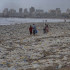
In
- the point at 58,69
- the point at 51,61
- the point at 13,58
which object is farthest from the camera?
the point at 13,58

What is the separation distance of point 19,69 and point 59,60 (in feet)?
6.53

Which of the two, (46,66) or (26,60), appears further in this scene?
(26,60)

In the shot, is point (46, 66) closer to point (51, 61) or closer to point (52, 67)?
point (52, 67)

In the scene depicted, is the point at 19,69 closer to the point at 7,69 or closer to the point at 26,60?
the point at 7,69

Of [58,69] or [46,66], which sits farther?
[46,66]

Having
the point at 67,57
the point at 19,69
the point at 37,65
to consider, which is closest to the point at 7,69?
the point at 19,69

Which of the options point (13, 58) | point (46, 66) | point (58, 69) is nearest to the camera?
point (58, 69)

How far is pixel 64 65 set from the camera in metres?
6.92

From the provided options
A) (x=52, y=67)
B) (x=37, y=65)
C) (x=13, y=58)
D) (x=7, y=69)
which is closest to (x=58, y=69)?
(x=52, y=67)

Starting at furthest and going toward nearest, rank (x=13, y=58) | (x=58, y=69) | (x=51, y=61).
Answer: (x=13, y=58), (x=51, y=61), (x=58, y=69)

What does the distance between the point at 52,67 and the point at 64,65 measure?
49cm

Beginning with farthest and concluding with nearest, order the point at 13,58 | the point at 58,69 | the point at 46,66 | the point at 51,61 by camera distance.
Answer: the point at 13,58, the point at 51,61, the point at 46,66, the point at 58,69

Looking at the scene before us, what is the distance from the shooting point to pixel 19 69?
6.66 meters

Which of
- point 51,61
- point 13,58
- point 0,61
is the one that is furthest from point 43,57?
point 0,61
